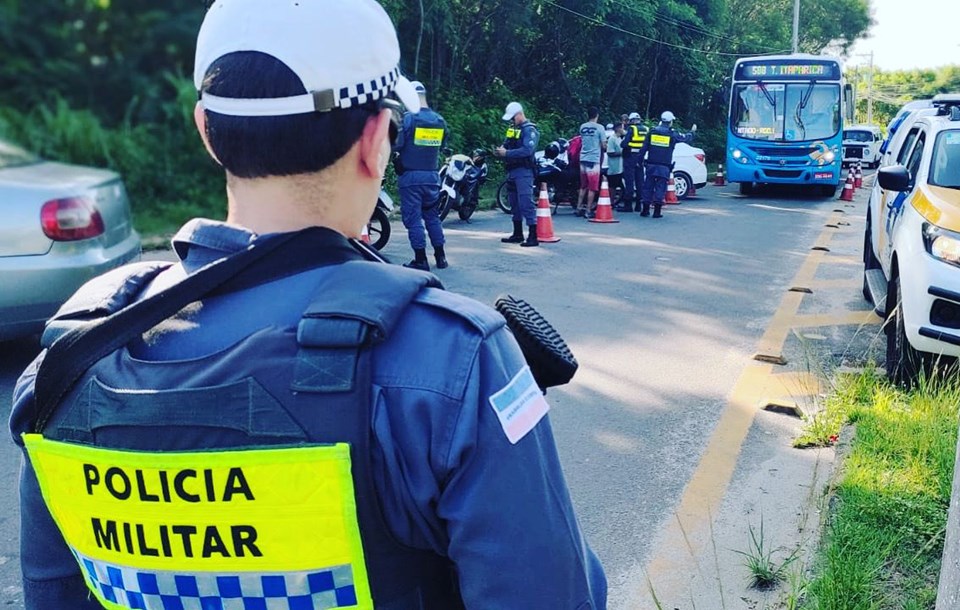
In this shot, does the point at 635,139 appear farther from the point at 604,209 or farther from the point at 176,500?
the point at 176,500

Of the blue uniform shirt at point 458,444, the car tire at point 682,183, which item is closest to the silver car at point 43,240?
the blue uniform shirt at point 458,444

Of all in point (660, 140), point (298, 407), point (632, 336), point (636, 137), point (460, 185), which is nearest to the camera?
point (298, 407)

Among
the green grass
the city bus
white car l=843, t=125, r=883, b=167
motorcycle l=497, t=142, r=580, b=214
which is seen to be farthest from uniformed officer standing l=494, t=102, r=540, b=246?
white car l=843, t=125, r=883, b=167

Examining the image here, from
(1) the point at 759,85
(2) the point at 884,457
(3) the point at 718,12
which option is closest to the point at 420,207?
(2) the point at 884,457

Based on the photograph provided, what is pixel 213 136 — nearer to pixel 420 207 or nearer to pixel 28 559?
pixel 28 559

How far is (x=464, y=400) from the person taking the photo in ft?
3.32

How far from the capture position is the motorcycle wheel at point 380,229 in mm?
9805

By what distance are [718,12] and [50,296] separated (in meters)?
32.3

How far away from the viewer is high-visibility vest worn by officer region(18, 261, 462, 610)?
1.00m

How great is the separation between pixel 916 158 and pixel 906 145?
0.95m

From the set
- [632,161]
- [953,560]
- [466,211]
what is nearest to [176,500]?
[953,560]

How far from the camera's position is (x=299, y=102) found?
1082 millimetres

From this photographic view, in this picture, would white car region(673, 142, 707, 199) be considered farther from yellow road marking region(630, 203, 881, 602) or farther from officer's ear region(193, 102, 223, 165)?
officer's ear region(193, 102, 223, 165)

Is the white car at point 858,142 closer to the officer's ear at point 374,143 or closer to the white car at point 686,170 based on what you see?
the white car at point 686,170
